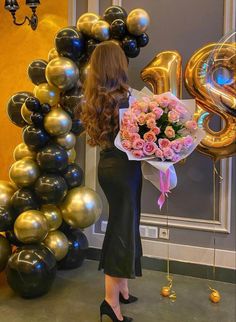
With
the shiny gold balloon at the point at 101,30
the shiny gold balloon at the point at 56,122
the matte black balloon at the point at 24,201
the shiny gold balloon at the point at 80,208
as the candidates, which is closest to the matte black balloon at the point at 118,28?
the shiny gold balloon at the point at 101,30

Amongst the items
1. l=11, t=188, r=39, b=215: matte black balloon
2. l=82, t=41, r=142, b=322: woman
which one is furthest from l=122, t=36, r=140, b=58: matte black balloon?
l=11, t=188, r=39, b=215: matte black balloon

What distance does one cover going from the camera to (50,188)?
2465 mm

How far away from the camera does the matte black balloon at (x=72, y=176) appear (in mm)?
2652

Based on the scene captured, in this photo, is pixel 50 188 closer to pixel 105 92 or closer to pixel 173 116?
pixel 105 92

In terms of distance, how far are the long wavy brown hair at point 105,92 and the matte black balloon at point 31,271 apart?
90cm

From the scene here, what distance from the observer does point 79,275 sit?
282 centimetres

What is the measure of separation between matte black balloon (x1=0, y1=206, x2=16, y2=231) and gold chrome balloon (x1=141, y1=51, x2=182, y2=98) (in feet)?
4.18

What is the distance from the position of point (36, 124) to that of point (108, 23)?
2.73 ft

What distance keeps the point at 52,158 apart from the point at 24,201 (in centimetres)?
34

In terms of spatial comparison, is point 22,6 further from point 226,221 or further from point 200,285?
point 200,285

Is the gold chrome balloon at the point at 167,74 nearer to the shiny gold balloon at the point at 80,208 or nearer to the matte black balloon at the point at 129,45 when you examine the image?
the matte black balloon at the point at 129,45

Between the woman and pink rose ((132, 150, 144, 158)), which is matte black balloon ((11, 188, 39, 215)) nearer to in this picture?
Result: the woman

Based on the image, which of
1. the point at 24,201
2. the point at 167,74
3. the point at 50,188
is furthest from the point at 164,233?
the point at 167,74

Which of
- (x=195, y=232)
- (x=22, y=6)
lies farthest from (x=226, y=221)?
(x=22, y=6)
